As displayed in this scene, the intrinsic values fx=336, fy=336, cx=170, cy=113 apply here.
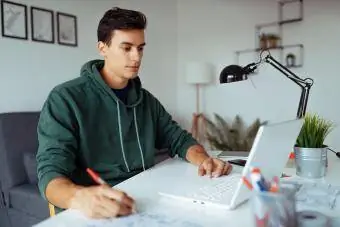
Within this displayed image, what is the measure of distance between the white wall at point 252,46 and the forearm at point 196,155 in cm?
216

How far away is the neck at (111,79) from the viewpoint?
1348 mm

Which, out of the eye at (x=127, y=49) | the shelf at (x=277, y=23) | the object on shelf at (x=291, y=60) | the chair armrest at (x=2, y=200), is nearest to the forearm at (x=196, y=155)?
the eye at (x=127, y=49)

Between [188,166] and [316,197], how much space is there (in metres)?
0.52

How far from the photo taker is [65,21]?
2855 mm

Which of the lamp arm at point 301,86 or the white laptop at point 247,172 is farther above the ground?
the lamp arm at point 301,86

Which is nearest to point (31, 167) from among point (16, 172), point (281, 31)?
point (16, 172)

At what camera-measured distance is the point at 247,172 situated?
682 mm

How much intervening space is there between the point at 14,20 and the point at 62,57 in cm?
48

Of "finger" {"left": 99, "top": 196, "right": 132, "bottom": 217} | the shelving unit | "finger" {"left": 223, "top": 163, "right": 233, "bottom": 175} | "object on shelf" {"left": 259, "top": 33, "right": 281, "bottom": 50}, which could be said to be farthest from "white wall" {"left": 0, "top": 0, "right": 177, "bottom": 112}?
"finger" {"left": 99, "top": 196, "right": 132, "bottom": 217}

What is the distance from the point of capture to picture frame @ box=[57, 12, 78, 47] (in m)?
2.81

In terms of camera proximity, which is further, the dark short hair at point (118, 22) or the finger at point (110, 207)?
the dark short hair at point (118, 22)

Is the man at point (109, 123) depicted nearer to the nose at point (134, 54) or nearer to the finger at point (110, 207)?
the nose at point (134, 54)

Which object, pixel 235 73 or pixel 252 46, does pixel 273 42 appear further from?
pixel 235 73

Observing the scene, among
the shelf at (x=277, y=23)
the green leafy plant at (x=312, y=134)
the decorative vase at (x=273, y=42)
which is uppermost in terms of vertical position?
the shelf at (x=277, y=23)
